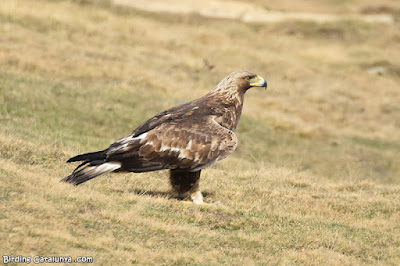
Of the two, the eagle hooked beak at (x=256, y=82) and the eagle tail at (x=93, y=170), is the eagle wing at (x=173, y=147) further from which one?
the eagle hooked beak at (x=256, y=82)

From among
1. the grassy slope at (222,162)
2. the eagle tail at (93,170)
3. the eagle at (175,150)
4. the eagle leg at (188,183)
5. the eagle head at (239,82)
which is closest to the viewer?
the grassy slope at (222,162)

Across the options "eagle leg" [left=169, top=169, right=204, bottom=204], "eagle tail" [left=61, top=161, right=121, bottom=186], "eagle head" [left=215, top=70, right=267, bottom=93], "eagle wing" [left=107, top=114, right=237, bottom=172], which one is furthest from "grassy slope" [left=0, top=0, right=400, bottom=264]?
"eagle head" [left=215, top=70, right=267, bottom=93]

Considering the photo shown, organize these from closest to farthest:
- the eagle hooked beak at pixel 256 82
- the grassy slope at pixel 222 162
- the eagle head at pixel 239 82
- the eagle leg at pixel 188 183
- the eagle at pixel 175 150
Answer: the grassy slope at pixel 222 162
the eagle at pixel 175 150
the eagle leg at pixel 188 183
the eagle head at pixel 239 82
the eagle hooked beak at pixel 256 82

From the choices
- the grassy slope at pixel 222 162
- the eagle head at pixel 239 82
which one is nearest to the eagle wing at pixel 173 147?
the grassy slope at pixel 222 162

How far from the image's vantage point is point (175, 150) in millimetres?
10352

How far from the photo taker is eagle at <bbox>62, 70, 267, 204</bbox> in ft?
33.1

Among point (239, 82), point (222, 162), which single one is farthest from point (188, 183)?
point (222, 162)

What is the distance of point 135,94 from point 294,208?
1325 centimetres

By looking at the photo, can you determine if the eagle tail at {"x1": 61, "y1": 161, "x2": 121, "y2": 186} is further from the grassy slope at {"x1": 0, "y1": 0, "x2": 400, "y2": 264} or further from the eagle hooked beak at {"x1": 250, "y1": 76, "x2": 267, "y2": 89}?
the eagle hooked beak at {"x1": 250, "y1": 76, "x2": 267, "y2": 89}

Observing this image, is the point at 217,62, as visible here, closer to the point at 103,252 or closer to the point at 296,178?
the point at 296,178

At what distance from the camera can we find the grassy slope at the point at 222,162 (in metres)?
8.79

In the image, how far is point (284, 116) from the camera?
81.5ft

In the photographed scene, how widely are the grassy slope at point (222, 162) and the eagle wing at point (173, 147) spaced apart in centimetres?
65

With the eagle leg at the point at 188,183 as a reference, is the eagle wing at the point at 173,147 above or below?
above
